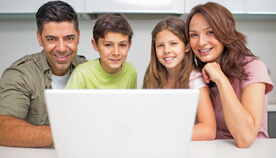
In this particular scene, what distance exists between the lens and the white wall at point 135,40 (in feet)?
8.52

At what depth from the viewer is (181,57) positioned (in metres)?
1.41

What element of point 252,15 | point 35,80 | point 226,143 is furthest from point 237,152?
point 252,15

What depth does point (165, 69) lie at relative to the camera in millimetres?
1535

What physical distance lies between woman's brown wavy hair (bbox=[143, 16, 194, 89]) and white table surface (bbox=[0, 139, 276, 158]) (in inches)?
18.2

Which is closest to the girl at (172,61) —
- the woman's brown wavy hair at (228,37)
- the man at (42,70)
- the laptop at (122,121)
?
the woman's brown wavy hair at (228,37)

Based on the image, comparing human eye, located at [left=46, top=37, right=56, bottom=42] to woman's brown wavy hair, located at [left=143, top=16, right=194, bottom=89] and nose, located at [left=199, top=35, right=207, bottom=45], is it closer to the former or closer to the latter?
woman's brown wavy hair, located at [left=143, top=16, right=194, bottom=89]

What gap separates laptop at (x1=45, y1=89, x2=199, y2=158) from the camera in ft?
1.84

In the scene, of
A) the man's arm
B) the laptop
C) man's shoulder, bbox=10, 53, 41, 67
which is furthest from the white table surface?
man's shoulder, bbox=10, 53, 41, 67

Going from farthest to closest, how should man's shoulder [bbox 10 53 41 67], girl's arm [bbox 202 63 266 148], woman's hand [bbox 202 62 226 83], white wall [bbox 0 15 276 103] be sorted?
white wall [bbox 0 15 276 103]
man's shoulder [bbox 10 53 41 67]
woman's hand [bbox 202 62 226 83]
girl's arm [bbox 202 63 266 148]

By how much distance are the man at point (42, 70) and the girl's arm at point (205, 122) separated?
2.39 ft

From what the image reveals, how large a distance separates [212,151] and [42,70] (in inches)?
40.8

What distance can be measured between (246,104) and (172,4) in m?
1.41

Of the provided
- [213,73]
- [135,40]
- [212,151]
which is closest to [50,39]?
[213,73]

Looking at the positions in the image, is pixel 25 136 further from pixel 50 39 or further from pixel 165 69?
pixel 165 69
